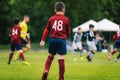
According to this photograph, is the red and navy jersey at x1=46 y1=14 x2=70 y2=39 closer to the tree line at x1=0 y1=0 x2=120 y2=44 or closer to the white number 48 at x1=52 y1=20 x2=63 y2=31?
the white number 48 at x1=52 y1=20 x2=63 y2=31

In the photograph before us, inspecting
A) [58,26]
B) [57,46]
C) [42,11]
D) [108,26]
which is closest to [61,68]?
[57,46]

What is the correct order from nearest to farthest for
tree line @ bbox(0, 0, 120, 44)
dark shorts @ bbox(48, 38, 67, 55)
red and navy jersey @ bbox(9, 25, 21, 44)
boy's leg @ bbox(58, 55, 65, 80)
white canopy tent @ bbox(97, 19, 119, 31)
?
1. boy's leg @ bbox(58, 55, 65, 80)
2. dark shorts @ bbox(48, 38, 67, 55)
3. red and navy jersey @ bbox(9, 25, 21, 44)
4. white canopy tent @ bbox(97, 19, 119, 31)
5. tree line @ bbox(0, 0, 120, 44)

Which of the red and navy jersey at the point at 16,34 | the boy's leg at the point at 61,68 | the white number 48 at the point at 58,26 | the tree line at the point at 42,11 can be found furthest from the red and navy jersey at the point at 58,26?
the tree line at the point at 42,11

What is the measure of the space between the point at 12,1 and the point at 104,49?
22033mm

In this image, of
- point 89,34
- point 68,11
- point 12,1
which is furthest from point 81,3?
point 89,34

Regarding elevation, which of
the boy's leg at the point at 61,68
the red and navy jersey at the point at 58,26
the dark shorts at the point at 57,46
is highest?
the red and navy jersey at the point at 58,26

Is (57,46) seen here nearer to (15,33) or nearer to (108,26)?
(15,33)

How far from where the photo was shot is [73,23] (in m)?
70.8

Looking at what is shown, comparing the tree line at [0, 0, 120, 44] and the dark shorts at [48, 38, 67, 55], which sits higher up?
the tree line at [0, 0, 120, 44]

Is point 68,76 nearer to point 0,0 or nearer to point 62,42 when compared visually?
point 62,42

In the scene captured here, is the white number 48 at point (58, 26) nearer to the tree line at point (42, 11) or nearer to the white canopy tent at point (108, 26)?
the white canopy tent at point (108, 26)

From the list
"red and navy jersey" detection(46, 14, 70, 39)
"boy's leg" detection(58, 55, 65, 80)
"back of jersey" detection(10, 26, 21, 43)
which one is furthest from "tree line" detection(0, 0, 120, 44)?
"boy's leg" detection(58, 55, 65, 80)

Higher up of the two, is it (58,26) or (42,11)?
(42,11)

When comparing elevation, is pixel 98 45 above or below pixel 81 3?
below
